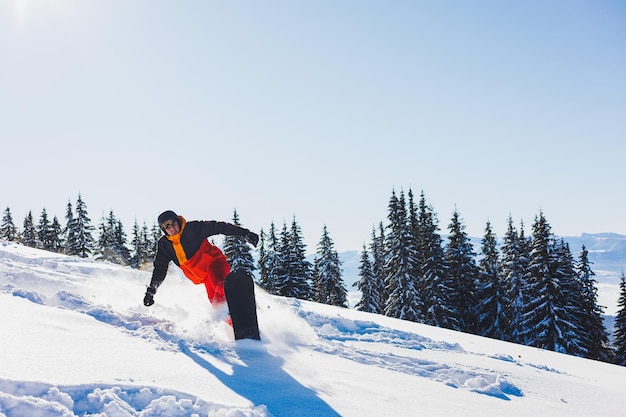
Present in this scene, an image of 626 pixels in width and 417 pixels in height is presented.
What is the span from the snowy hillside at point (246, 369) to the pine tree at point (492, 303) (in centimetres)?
2639

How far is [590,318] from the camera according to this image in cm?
3272

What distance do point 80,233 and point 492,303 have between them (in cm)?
3919

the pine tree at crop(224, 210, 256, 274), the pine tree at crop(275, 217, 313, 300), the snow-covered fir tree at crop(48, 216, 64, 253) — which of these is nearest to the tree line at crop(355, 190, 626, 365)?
the pine tree at crop(275, 217, 313, 300)

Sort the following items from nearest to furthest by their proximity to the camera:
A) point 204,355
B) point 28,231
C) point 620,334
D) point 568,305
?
point 204,355 → point 568,305 → point 620,334 → point 28,231

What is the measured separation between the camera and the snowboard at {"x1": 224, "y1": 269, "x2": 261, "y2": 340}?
499 centimetres

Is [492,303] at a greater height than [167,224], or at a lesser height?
lesser

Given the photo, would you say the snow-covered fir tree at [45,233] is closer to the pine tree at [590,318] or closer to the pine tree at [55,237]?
the pine tree at [55,237]

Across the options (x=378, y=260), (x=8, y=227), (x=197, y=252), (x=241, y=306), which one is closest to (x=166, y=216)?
(x=197, y=252)

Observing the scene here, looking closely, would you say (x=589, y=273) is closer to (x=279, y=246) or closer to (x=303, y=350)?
(x=279, y=246)

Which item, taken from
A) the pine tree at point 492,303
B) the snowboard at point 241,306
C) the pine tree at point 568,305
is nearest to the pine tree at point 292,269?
the pine tree at point 492,303

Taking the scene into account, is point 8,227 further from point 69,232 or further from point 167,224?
point 167,224

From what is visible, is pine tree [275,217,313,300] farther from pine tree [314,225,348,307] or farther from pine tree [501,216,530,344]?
pine tree [501,216,530,344]

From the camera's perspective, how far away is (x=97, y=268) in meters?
10.1

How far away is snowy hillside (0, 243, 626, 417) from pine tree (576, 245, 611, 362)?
92.6ft
